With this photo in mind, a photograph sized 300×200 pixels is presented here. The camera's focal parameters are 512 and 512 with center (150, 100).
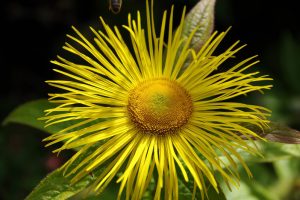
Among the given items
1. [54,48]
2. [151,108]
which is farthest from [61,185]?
[54,48]

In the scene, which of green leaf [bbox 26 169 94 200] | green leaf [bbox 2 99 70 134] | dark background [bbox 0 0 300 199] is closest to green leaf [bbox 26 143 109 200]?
green leaf [bbox 26 169 94 200]

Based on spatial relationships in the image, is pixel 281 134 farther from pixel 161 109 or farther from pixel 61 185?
pixel 61 185

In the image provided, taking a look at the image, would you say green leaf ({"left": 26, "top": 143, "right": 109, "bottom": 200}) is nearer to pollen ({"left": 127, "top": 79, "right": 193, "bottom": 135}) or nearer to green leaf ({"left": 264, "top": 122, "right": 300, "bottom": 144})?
pollen ({"left": 127, "top": 79, "right": 193, "bottom": 135})

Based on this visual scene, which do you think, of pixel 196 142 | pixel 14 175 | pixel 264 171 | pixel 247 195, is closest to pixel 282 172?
pixel 264 171

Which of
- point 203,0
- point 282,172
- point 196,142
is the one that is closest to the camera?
point 196,142

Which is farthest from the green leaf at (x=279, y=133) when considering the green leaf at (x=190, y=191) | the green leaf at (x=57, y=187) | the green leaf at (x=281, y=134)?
the green leaf at (x=57, y=187)

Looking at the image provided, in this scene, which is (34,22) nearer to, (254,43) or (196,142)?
(254,43)
